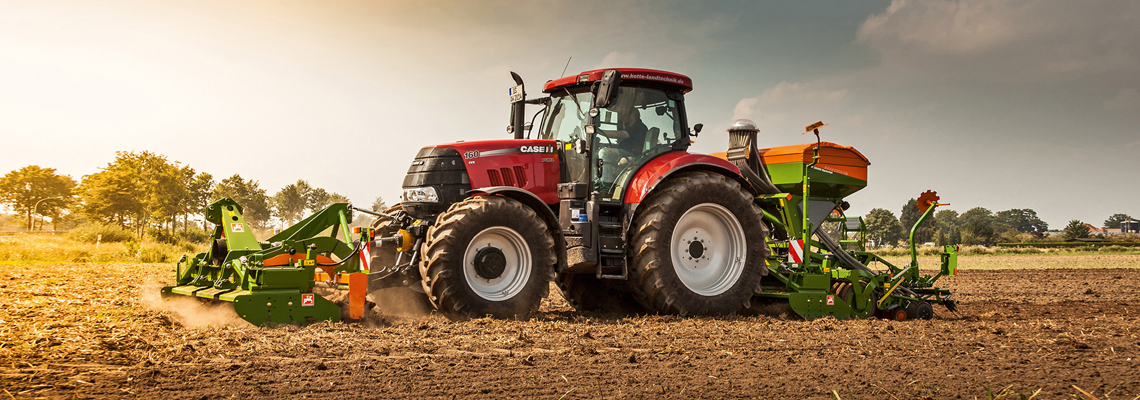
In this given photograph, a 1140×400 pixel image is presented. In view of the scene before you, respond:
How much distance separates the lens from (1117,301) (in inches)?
436

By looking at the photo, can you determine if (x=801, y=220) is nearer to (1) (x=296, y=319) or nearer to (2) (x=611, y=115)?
(2) (x=611, y=115)

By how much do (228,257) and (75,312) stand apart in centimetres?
167

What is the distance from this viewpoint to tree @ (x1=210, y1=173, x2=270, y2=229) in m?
38.6

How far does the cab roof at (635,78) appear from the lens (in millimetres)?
7680

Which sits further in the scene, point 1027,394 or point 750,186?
point 750,186

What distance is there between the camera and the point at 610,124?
7742 mm

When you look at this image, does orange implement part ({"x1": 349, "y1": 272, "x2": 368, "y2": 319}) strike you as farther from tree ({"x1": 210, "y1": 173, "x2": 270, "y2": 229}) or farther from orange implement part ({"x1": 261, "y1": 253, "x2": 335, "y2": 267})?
tree ({"x1": 210, "y1": 173, "x2": 270, "y2": 229})

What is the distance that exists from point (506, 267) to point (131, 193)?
96.6ft

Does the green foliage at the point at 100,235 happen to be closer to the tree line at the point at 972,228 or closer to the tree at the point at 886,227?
the tree line at the point at 972,228

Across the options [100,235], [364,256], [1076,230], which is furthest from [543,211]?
[1076,230]

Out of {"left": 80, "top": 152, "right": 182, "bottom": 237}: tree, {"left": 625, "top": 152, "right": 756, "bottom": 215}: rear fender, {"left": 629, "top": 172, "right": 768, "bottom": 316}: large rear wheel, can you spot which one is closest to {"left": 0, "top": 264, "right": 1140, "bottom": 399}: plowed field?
{"left": 629, "top": 172, "right": 768, "bottom": 316}: large rear wheel

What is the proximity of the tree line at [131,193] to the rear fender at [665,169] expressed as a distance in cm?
1844

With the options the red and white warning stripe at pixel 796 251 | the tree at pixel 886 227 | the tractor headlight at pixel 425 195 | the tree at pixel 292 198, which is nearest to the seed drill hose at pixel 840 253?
the red and white warning stripe at pixel 796 251

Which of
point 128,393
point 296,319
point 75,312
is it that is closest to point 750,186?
point 296,319
